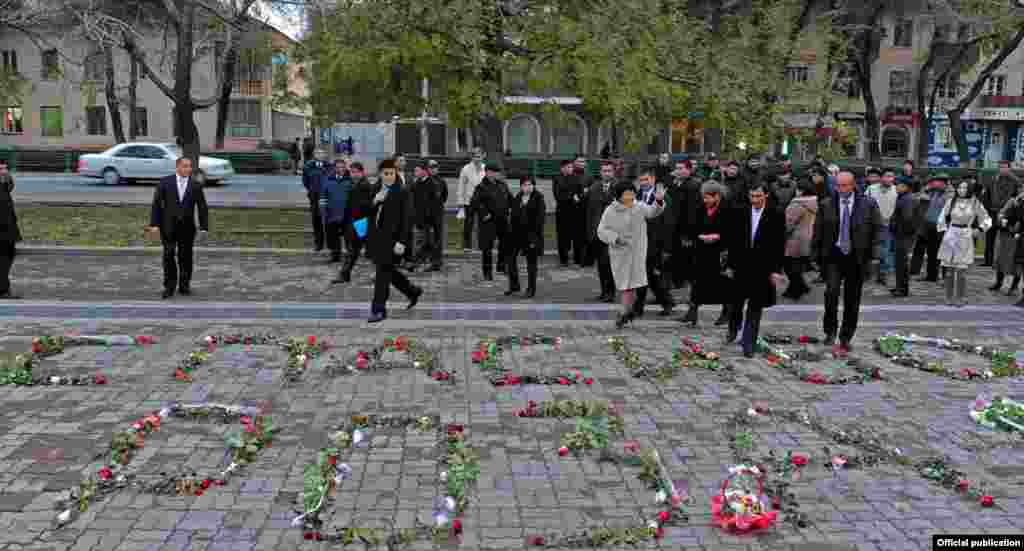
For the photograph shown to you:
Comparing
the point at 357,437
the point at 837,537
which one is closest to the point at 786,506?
the point at 837,537

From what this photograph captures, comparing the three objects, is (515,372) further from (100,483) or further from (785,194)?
(785,194)

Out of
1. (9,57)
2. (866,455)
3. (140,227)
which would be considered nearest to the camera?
(866,455)

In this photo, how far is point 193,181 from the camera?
11953 millimetres

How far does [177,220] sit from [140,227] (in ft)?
24.5

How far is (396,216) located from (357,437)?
165 inches

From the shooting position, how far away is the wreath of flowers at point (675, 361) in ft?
26.9

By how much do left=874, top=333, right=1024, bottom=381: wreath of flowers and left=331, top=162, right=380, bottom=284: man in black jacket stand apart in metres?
6.00

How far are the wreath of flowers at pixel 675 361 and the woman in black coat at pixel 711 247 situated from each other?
59 centimetres

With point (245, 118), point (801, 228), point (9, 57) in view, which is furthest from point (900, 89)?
point (9, 57)

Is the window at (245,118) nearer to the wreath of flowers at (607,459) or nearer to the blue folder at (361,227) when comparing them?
the blue folder at (361,227)

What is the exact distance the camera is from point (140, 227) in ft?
59.8

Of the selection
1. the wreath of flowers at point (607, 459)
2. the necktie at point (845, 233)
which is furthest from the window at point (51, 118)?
the wreath of flowers at point (607, 459)

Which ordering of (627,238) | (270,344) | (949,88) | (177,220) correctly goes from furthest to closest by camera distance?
→ (949,88) → (177,220) → (627,238) → (270,344)

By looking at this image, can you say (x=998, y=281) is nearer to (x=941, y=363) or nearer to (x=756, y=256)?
(x=941, y=363)
